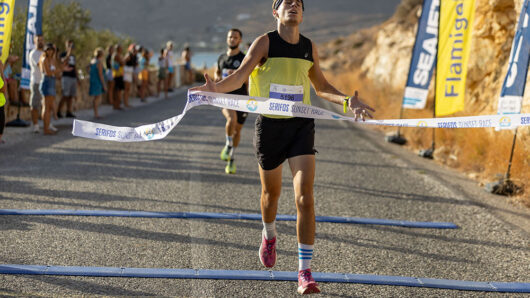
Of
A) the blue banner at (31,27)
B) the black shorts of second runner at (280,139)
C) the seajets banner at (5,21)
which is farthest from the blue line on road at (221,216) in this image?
the blue banner at (31,27)

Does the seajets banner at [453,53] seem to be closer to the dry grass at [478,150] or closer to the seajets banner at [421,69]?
the dry grass at [478,150]

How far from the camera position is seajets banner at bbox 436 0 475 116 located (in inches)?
441

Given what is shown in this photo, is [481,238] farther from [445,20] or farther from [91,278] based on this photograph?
[445,20]

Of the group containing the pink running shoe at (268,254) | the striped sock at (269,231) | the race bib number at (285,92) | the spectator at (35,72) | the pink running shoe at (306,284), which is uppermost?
the spectator at (35,72)

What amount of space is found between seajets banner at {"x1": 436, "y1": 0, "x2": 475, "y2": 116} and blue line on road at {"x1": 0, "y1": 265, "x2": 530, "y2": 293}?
716 centimetres

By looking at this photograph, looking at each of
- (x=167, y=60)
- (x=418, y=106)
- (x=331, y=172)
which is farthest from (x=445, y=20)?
(x=167, y=60)

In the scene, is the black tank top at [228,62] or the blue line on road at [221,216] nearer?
the blue line on road at [221,216]

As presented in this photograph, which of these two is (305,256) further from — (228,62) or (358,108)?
(228,62)

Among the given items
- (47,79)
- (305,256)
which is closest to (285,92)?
(305,256)

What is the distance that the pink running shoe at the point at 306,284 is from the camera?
4168 millimetres

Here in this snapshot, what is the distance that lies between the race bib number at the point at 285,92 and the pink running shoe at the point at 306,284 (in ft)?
4.54

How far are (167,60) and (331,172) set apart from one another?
17809mm

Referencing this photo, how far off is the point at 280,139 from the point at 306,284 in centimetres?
116

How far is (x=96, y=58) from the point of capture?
54.1ft
